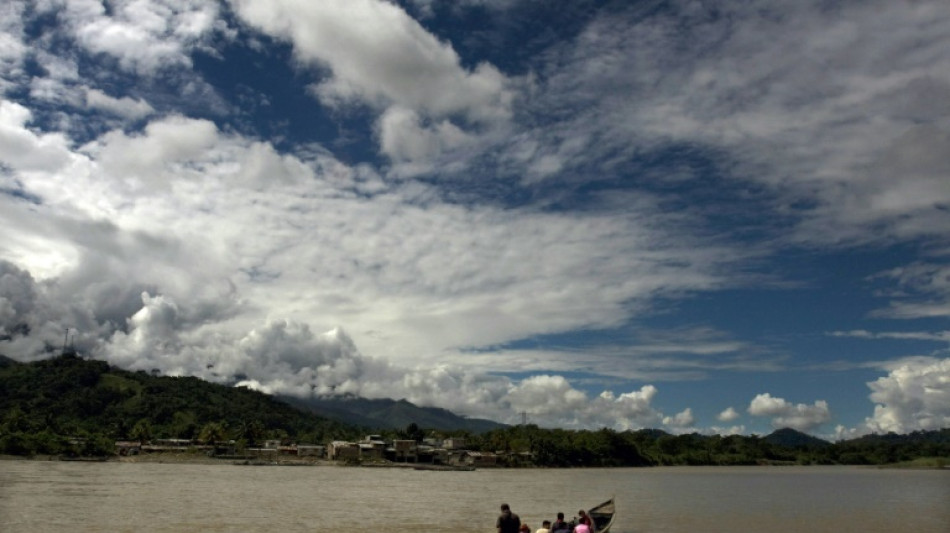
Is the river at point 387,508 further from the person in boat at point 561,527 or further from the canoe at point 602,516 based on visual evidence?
the person in boat at point 561,527

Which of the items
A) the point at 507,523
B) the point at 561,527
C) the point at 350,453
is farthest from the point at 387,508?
the point at 350,453

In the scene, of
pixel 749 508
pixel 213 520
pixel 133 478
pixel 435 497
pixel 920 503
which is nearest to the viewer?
pixel 213 520

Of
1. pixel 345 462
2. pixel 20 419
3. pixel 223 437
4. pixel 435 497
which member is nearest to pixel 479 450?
pixel 345 462

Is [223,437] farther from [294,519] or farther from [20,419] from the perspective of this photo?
[294,519]

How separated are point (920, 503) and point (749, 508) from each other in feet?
79.4

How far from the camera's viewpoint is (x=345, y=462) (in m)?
150

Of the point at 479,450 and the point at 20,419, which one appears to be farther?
the point at 479,450

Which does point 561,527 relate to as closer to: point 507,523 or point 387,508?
point 507,523

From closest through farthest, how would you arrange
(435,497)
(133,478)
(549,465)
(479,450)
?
(435,497) < (133,478) < (549,465) < (479,450)

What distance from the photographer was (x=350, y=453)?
158 m

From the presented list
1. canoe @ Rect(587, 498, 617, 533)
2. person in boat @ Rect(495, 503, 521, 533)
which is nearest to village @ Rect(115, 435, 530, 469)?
canoe @ Rect(587, 498, 617, 533)

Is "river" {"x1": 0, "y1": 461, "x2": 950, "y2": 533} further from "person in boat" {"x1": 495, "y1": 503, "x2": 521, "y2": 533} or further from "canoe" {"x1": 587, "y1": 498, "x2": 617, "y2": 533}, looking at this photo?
"person in boat" {"x1": 495, "y1": 503, "x2": 521, "y2": 533}

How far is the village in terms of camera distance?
492 ft

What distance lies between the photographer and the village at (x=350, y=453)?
5906 inches
